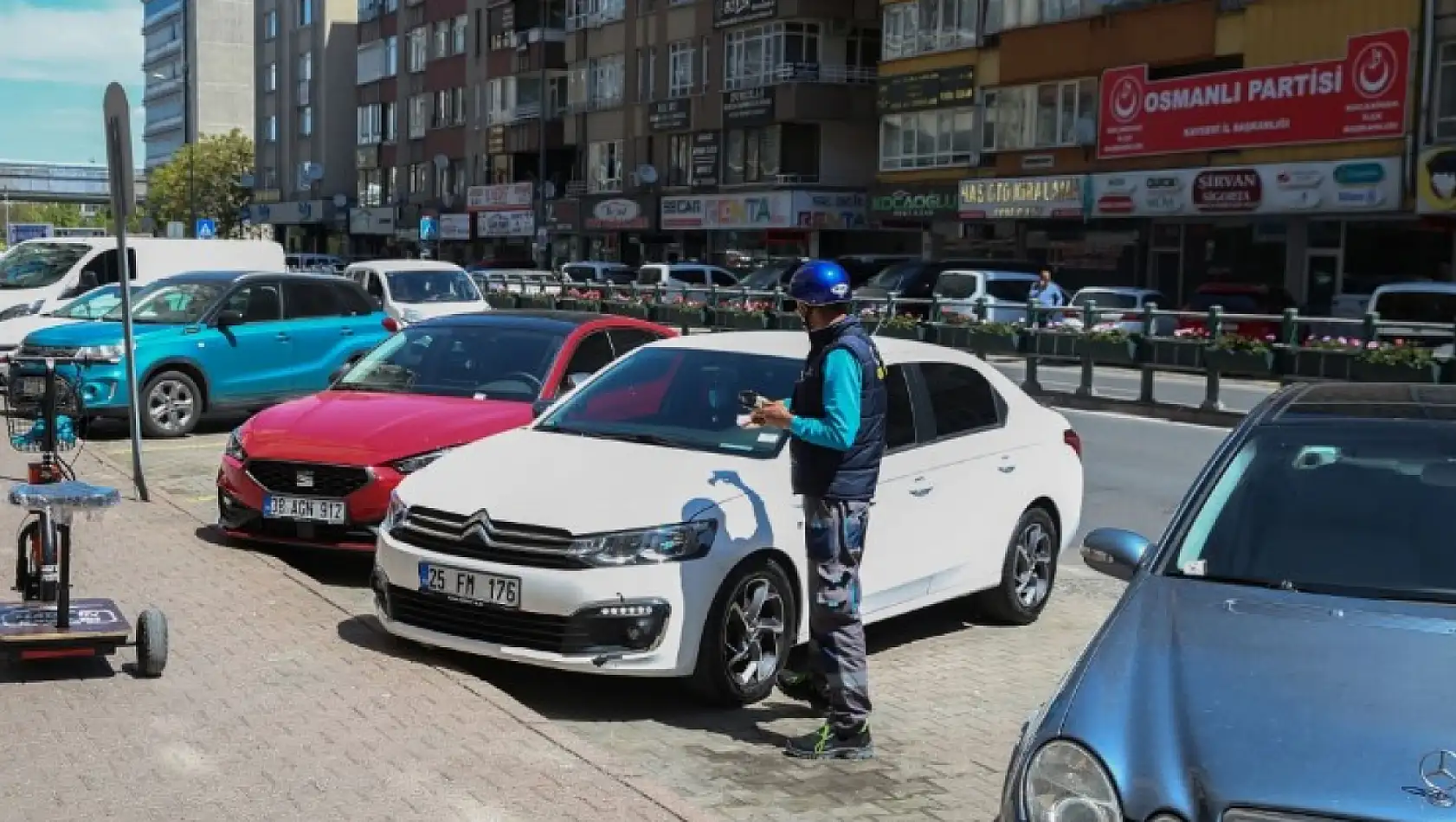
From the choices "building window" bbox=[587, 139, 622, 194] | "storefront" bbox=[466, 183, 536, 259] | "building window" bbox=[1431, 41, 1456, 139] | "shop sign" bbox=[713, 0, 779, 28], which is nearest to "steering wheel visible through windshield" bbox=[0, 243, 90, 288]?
"building window" bbox=[1431, 41, 1456, 139]

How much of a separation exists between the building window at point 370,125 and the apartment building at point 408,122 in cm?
5

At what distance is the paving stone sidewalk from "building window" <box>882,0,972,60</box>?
4101 cm

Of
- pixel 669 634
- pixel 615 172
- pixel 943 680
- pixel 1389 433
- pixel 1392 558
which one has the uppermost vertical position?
pixel 615 172

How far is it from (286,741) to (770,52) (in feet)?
162

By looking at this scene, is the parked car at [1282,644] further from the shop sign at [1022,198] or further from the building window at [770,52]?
the building window at [770,52]

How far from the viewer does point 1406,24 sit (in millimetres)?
32906

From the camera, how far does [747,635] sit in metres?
6.58

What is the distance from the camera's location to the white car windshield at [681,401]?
23.6ft

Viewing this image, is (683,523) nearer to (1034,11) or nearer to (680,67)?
(1034,11)

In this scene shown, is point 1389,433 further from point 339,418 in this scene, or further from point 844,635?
point 339,418

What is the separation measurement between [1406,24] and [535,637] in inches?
1245

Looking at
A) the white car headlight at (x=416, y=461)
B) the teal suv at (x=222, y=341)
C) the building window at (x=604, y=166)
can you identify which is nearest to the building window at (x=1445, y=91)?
the teal suv at (x=222, y=341)

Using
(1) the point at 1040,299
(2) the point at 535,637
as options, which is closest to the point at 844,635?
(2) the point at 535,637

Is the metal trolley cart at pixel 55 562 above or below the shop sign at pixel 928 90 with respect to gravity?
below
